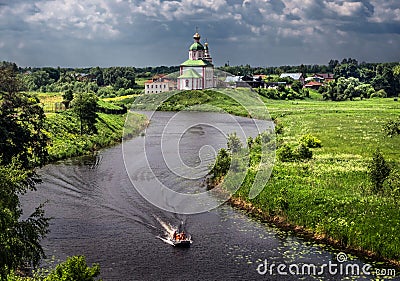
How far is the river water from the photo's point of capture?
19609 mm

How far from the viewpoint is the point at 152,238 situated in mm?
23312

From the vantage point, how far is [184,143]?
50.6 metres

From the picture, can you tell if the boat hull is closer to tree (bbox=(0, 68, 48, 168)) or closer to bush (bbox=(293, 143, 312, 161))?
tree (bbox=(0, 68, 48, 168))

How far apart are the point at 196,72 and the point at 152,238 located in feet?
290

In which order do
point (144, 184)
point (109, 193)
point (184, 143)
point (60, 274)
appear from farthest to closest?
point (184, 143), point (144, 184), point (109, 193), point (60, 274)

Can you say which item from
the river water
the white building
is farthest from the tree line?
the white building

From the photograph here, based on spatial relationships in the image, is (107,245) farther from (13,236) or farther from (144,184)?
(144,184)

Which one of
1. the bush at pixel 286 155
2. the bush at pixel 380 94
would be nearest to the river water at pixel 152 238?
the bush at pixel 286 155

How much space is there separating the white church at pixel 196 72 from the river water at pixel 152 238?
71677 mm

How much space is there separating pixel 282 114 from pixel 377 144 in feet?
109

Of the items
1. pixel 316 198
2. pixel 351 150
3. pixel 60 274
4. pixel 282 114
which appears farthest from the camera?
pixel 282 114

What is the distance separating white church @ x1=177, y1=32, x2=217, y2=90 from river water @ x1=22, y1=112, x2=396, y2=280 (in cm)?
7168

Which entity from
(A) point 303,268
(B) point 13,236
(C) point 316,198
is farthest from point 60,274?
(C) point 316,198

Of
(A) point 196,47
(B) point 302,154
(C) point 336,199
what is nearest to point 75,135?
(B) point 302,154
